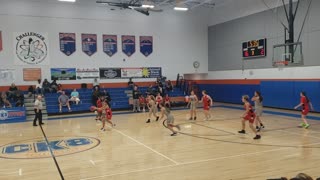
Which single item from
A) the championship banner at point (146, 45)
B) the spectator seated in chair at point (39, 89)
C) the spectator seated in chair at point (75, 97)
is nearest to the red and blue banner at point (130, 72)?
the championship banner at point (146, 45)

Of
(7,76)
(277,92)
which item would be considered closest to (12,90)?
(7,76)

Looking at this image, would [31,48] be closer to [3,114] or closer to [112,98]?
[3,114]

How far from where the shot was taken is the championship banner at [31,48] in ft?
66.2

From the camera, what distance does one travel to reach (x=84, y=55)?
2206 centimetres

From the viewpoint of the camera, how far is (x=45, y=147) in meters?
9.73

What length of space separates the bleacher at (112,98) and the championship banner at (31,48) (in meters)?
2.59

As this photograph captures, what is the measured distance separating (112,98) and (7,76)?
22.7ft

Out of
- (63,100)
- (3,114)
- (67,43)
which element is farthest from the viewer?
(67,43)

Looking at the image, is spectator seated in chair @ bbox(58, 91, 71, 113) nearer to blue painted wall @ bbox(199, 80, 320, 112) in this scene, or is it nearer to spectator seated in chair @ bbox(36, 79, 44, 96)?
spectator seated in chair @ bbox(36, 79, 44, 96)

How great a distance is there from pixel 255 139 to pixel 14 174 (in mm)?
7246

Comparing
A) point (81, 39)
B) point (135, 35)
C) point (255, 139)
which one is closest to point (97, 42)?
point (81, 39)

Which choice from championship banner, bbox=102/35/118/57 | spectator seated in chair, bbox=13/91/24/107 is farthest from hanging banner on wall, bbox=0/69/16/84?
championship banner, bbox=102/35/118/57

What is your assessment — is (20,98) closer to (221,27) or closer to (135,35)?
(135,35)

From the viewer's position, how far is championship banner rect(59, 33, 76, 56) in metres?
21.4
